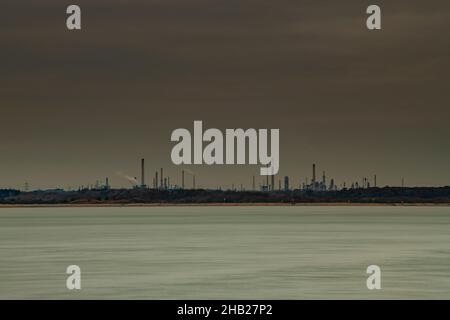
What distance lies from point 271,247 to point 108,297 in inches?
1523

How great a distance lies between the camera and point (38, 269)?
60.7 m

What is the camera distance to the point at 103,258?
69.9m

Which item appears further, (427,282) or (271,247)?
(271,247)

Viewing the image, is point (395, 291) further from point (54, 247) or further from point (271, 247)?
point (54, 247)
